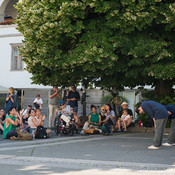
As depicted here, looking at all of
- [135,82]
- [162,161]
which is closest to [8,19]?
[135,82]

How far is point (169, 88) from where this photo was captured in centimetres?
2019

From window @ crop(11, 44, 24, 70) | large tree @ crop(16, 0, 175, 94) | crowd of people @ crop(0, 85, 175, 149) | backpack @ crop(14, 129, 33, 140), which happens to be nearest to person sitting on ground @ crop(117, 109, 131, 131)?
crowd of people @ crop(0, 85, 175, 149)

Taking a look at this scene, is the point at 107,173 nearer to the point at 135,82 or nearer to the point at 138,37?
the point at 138,37

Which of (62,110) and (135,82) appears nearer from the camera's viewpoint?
(62,110)

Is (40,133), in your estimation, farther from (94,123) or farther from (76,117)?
(76,117)

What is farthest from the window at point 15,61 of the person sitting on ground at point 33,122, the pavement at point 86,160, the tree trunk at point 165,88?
the pavement at point 86,160

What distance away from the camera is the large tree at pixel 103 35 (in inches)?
618

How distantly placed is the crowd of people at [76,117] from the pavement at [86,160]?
2.83ft

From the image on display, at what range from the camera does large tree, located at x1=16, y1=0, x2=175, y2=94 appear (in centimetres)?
1570

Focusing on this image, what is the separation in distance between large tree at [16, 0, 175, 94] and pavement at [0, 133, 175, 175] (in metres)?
4.25

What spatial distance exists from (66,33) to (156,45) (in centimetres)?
338

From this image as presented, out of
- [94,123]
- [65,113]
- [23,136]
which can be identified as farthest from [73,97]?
[23,136]

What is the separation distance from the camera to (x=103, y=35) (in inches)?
637

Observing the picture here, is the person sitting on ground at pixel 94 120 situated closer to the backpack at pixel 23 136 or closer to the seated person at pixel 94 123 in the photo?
the seated person at pixel 94 123
